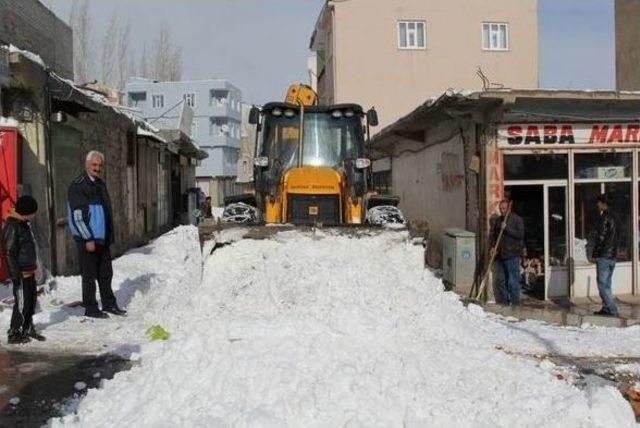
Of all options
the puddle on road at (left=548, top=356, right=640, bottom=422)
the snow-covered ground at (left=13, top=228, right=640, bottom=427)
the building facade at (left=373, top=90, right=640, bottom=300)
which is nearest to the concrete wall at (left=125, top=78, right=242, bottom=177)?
the building facade at (left=373, top=90, right=640, bottom=300)

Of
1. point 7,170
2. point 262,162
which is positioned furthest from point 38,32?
point 262,162

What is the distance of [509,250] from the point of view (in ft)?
35.9

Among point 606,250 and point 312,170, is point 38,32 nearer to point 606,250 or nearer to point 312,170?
point 312,170

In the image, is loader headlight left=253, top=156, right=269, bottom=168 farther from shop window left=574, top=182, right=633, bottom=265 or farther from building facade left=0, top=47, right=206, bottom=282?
shop window left=574, top=182, right=633, bottom=265

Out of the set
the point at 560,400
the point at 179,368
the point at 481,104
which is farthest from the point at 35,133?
the point at 560,400

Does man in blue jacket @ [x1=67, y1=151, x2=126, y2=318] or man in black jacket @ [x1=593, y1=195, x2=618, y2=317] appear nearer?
man in blue jacket @ [x1=67, y1=151, x2=126, y2=318]

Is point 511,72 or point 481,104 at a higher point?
point 511,72

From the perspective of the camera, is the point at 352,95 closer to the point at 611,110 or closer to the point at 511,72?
the point at 511,72

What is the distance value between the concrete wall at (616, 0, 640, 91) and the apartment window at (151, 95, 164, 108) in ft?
136

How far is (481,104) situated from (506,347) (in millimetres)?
5229

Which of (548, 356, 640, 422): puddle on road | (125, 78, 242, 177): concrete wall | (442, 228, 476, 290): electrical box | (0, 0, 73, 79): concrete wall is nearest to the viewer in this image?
(548, 356, 640, 422): puddle on road

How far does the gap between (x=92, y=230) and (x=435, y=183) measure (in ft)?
29.6

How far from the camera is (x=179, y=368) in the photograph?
5918mm

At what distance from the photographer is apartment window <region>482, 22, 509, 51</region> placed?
34.3 metres
